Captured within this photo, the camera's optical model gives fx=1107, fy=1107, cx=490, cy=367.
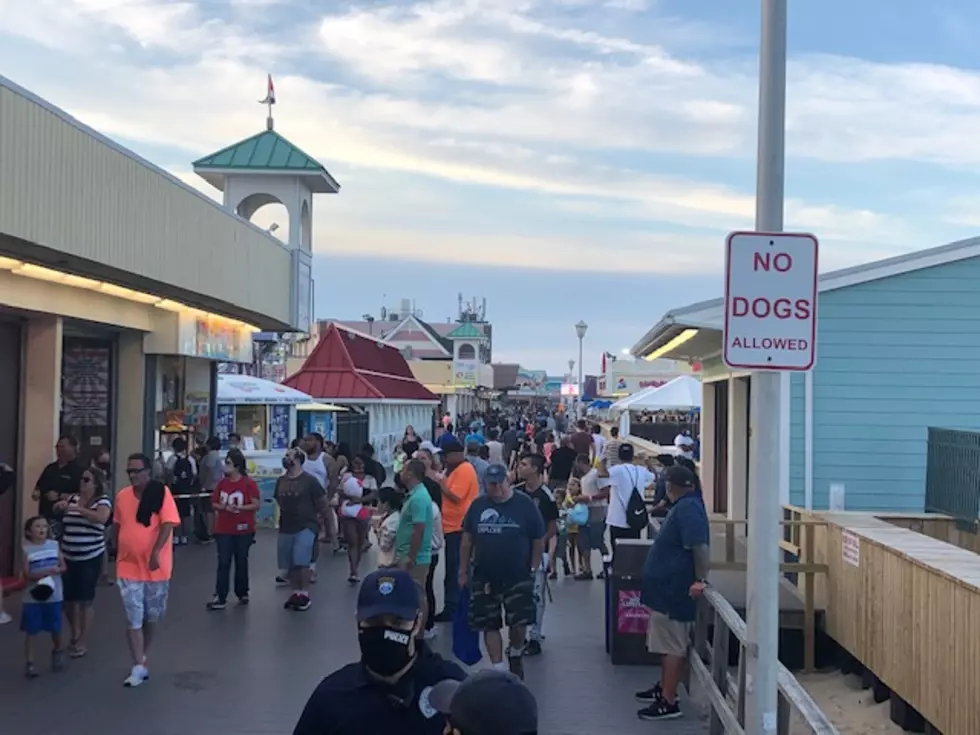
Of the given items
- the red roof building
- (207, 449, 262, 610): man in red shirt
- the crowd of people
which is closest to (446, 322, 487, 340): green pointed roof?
the red roof building

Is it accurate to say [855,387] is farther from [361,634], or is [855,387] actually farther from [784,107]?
[361,634]

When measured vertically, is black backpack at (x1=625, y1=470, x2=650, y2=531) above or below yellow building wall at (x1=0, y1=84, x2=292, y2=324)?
below

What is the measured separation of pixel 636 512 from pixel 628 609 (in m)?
2.97

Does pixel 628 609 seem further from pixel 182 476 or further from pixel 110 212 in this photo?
pixel 182 476

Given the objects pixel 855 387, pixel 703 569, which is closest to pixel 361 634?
pixel 703 569

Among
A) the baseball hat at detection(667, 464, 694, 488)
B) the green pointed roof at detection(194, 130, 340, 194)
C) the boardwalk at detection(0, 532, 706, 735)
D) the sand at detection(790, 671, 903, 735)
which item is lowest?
the sand at detection(790, 671, 903, 735)

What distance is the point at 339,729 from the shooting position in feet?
10.2

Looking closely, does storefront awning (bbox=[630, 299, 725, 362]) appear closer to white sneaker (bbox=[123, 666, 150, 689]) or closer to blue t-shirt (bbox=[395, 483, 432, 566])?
blue t-shirt (bbox=[395, 483, 432, 566])

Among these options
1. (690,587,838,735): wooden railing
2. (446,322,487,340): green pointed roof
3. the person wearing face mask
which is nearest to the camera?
(690,587,838,735): wooden railing

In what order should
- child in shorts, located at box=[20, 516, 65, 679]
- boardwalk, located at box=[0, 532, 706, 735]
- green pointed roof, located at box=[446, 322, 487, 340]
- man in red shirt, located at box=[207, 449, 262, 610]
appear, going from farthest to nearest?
1. green pointed roof, located at box=[446, 322, 487, 340]
2. man in red shirt, located at box=[207, 449, 262, 610]
3. child in shorts, located at box=[20, 516, 65, 679]
4. boardwalk, located at box=[0, 532, 706, 735]

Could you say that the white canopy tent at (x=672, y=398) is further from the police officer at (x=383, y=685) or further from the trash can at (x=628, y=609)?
the police officer at (x=383, y=685)

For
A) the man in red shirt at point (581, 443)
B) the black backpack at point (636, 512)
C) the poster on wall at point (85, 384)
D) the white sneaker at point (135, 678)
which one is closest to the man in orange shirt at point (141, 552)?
the white sneaker at point (135, 678)

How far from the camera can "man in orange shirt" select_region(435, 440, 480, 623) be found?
34.1ft

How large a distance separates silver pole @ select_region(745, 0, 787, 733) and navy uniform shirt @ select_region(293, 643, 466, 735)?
2176mm
